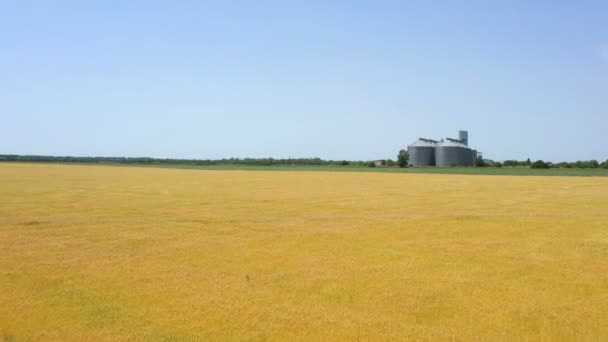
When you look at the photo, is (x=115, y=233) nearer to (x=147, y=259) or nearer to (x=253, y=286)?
(x=147, y=259)

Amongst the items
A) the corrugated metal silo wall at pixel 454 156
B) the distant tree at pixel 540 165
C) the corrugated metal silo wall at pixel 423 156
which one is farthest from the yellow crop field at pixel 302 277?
the corrugated metal silo wall at pixel 423 156

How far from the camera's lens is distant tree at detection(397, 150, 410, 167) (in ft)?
399

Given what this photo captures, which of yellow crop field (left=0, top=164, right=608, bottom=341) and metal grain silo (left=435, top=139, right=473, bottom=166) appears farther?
metal grain silo (left=435, top=139, right=473, bottom=166)

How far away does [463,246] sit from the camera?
41.8 ft

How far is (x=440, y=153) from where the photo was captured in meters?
116

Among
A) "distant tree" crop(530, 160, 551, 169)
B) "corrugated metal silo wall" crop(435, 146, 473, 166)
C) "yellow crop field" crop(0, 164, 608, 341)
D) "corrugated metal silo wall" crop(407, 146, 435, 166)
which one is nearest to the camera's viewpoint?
"yellow crop field" crop(0, 164, 608, 341)

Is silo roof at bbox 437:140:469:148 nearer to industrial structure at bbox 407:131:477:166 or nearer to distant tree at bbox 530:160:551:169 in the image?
industrial structure at bbox 407:131:477:166

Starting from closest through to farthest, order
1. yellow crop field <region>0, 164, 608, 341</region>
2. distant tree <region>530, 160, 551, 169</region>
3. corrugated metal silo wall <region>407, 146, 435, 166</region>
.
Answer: yellow crop field <region>0, 164, 608, 341</region>, distant tree <region>530, 160, 551, 169</region>, corrugated metal silo wall <region>407, 146, 435, 166</region>

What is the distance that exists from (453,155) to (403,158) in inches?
496

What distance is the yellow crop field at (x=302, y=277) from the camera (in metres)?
7.12

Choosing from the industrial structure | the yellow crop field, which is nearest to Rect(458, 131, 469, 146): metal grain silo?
the industrial structure

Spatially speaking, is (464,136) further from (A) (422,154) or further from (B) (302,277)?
(B) (302,277)

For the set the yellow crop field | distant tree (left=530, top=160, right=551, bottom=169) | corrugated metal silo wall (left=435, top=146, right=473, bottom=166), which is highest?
corrugated metal silo wall (left=435, top=146, right=473, bottom=166)

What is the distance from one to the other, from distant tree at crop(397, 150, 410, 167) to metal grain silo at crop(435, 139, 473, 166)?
7.34 metres
